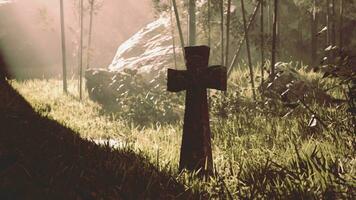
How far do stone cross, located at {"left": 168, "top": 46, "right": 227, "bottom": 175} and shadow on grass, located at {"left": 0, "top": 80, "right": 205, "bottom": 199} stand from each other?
0.31 metres

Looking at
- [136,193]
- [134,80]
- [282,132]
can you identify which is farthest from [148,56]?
[136,193]

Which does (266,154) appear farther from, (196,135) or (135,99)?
(135,99)

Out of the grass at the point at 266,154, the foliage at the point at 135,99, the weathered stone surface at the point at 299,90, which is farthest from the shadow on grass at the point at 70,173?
the foliage at the point at 135,99

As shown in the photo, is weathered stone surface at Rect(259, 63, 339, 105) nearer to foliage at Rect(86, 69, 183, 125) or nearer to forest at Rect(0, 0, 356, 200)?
forest at Rect(0, 0, 356, 200)

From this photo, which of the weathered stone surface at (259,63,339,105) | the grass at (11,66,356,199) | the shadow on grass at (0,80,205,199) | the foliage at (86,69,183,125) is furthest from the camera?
the foliage at (86,69,183,125)

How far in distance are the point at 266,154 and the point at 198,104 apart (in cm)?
87

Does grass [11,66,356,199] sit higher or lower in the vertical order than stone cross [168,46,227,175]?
lower

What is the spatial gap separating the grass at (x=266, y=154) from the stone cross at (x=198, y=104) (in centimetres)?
14

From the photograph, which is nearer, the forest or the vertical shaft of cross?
the forest

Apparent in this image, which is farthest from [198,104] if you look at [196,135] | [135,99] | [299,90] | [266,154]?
[135,99]

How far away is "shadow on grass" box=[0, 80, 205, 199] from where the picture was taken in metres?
2.66

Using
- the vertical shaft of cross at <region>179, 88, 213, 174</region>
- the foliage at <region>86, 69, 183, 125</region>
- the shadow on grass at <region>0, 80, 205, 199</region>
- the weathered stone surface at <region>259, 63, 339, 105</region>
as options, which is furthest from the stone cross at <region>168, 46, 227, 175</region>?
the foliage at <region>86, 69, 183, 125</region>

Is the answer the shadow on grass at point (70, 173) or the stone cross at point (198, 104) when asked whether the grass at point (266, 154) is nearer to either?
the stone cross at point (198, 104)

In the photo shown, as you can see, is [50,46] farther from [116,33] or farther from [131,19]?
[131,19]
